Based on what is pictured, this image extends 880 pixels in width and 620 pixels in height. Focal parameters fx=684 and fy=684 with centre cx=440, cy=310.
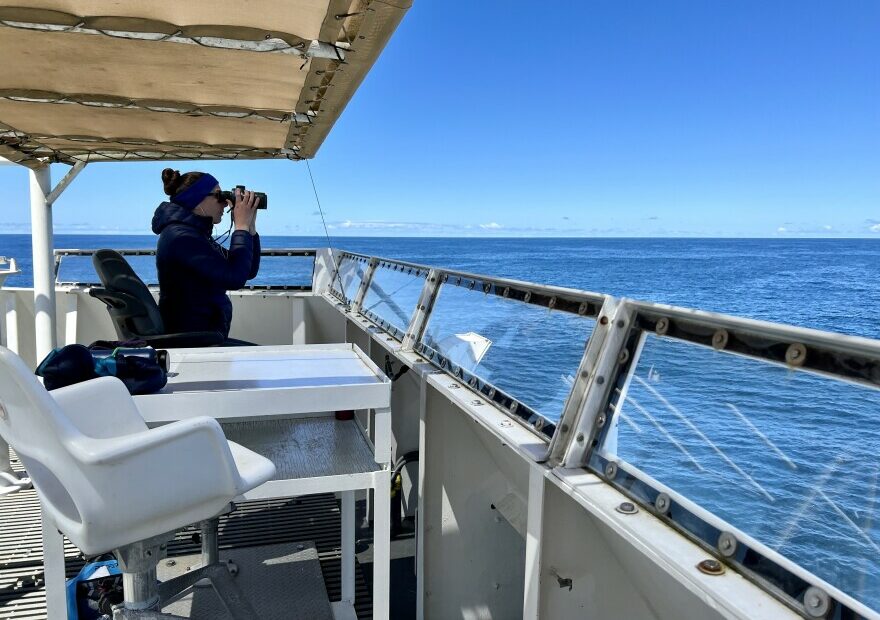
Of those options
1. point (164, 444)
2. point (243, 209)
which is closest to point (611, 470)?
point (164, 444)

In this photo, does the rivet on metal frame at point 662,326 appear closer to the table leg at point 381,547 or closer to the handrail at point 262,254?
the table leg at point 381,547

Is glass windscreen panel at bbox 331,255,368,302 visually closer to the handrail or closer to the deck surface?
the handrail

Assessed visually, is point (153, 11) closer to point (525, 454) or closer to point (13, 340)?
point (525, 454)

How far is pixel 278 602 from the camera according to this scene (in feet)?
9.17

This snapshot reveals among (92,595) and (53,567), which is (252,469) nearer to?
(53,567)

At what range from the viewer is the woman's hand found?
3.26 meters

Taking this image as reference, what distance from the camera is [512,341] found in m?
2.47

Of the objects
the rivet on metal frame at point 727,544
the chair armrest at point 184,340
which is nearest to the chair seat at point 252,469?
the rivet on metal frame at point 727,544

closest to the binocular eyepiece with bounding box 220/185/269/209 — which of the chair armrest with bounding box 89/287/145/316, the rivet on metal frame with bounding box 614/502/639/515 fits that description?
the chair armrest with bounding box 89/287/145/316

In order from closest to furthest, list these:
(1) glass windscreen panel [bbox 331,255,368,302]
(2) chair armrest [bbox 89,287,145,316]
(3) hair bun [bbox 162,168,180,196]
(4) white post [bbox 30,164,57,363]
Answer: (3) hair bun [bbox 162,168,180,196] < (2) chair armrest [bbox 89,287,145,316] < (4) white post [bbox 30,164,57,363] < (1) glass windscreen panel [bbox 331,255,368,302]

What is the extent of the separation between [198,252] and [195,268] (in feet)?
0.30

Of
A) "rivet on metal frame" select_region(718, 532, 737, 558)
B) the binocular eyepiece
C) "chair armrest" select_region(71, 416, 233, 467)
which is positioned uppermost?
the binocular eyepiece

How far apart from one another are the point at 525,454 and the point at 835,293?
2039 inches

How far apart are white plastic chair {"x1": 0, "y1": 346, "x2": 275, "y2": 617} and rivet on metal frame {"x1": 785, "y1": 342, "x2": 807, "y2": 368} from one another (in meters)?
1.17
